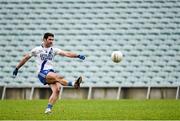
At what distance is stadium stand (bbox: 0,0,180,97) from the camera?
21.0m

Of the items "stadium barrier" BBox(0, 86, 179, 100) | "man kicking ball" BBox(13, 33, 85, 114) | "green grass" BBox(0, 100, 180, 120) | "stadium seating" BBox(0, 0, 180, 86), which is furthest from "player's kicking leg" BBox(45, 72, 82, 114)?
"stadium seating" BBox(0, 0, 180, 86)

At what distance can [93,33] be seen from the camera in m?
22.3

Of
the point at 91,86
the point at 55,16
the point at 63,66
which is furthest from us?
the point at 55,16

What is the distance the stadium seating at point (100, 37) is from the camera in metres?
21.0

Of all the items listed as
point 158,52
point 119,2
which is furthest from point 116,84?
point 119,2

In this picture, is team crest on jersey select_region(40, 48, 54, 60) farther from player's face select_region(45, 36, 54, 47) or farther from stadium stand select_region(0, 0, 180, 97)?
stadium stand select_region(0, 0, 180, 97)

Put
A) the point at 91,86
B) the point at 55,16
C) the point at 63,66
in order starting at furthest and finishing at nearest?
1. the point at 55,16
2. the point at 63,66
3. the point at 91,86

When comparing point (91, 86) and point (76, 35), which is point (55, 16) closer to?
point (76, 35)

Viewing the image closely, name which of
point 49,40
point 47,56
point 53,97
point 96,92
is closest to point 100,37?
point 96,92

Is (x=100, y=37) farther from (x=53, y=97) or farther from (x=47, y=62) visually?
(x=53, y=97)

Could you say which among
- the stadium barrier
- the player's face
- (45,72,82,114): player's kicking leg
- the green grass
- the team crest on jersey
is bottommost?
the green grass

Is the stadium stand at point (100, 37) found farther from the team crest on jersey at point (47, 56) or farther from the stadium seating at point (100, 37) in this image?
the team crest on jersey at point (47, 56)

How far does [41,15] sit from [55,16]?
551 mm

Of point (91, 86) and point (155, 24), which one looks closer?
point (91, 86)
